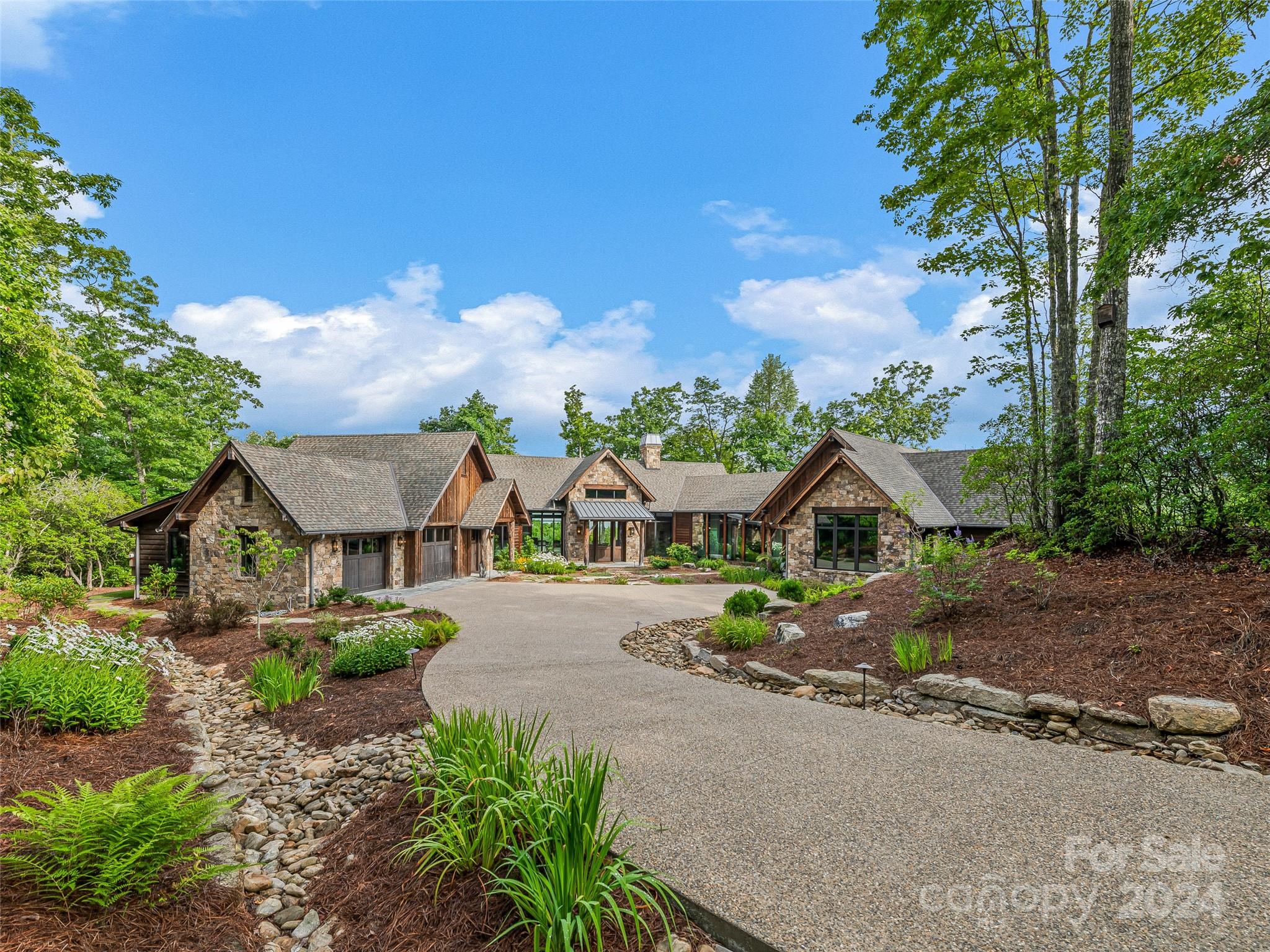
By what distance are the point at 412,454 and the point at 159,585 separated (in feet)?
27.6

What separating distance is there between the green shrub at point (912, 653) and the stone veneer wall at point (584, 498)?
21.1 metres

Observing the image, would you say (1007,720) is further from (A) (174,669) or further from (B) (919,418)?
(B) (919,418)

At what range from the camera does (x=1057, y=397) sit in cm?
1016

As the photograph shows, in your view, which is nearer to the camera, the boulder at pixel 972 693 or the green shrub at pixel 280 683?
the boulder at pixel 972 693

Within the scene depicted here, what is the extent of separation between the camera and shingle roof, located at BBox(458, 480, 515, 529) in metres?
21.5

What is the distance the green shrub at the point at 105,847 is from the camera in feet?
9.77

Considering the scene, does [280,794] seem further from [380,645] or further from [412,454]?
[412,454]

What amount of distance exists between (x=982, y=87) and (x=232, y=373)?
31.4 m

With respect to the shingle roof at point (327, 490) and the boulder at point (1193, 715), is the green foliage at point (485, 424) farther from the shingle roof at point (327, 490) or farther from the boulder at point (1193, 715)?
the boulder at point (1193, 715)

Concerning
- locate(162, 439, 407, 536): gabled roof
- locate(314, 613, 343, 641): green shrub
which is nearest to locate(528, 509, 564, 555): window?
Result: locate(162, 439, 407, 536): gabled roof

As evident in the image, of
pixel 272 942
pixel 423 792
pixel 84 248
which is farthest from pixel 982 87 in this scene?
pixel 84 248

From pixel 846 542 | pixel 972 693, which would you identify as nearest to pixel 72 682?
pixel 972 693

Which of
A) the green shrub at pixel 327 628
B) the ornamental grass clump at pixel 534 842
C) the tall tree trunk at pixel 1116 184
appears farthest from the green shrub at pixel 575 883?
the tall tree trunk at pixel 1116 184

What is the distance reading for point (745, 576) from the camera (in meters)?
21.4
